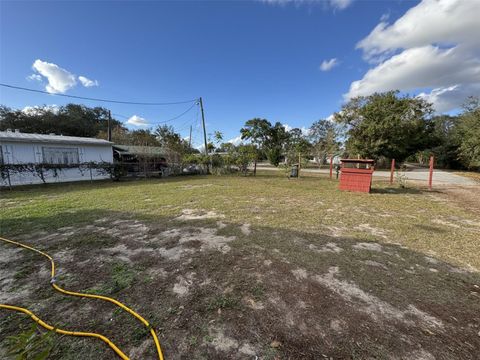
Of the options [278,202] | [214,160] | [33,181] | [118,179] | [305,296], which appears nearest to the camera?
[305,296]

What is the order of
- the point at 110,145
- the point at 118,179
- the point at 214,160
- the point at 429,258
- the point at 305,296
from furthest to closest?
the point at 214,160, the point at 110,145, the point at 118,179, the point at 429,258, the point at 305,296

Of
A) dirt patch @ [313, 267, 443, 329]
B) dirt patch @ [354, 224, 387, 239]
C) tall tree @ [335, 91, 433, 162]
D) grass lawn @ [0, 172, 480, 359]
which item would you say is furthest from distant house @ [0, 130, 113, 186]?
tall tree @ [335, 91, 433, 162]

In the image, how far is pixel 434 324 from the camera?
177 cm

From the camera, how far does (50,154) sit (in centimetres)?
1249

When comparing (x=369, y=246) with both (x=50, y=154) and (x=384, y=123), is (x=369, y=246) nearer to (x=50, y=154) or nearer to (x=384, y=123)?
(x=50, y=154)

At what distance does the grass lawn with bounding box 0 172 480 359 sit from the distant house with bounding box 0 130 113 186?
8.60m

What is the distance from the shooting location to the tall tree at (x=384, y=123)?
2095cm

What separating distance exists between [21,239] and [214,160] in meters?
12.9

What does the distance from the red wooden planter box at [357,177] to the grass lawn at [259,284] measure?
3272 millimetres

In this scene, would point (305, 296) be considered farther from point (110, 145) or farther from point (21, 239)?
point (110, 145)

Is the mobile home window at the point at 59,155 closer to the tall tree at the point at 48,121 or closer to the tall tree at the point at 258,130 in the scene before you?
the tall tree at the point at 48,121

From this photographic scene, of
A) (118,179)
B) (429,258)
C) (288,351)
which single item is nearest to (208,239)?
(288,351)

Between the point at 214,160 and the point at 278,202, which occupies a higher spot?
the point at 214,160

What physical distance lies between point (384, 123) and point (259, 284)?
947 inches
